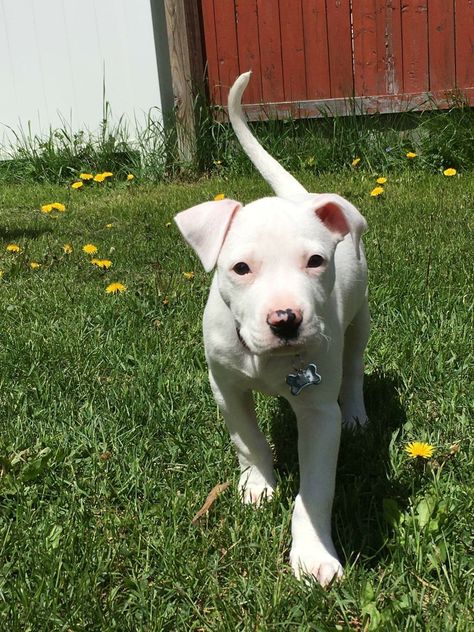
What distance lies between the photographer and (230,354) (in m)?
2.08

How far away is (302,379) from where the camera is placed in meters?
1.95

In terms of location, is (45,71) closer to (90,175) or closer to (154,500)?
(90,175)

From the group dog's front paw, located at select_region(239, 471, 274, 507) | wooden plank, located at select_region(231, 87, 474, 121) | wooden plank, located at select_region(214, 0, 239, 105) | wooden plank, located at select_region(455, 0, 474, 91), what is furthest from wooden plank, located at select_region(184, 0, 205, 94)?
dog's front paw, located at select_region(239, 471, 274, 507)

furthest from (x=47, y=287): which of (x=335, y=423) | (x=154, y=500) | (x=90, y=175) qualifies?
(x=90, y=175)

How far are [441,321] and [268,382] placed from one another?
1.50 meters

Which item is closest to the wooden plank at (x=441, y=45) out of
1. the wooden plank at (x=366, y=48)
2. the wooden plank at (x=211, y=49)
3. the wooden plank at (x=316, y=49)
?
the wooden plank at (x=366, y=48)

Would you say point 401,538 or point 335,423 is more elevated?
point 335,423

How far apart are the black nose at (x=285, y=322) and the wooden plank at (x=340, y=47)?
19.6ft

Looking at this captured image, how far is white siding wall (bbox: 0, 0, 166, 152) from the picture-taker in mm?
7523

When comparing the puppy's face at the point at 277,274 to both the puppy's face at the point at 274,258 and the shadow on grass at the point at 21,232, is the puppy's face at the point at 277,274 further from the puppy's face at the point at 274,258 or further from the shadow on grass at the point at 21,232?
the shadow on grass at the point at 21,232

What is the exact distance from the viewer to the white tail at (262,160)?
2.76 metres

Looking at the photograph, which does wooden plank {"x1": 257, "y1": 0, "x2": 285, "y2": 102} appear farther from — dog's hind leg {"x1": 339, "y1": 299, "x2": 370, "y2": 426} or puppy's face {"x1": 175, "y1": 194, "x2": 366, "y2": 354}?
puppy's face {"x1": 175, "y1": 194, "x2": 366, "y2": 354}

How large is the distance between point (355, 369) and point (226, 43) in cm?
551

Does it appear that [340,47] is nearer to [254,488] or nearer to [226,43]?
[226,43]
